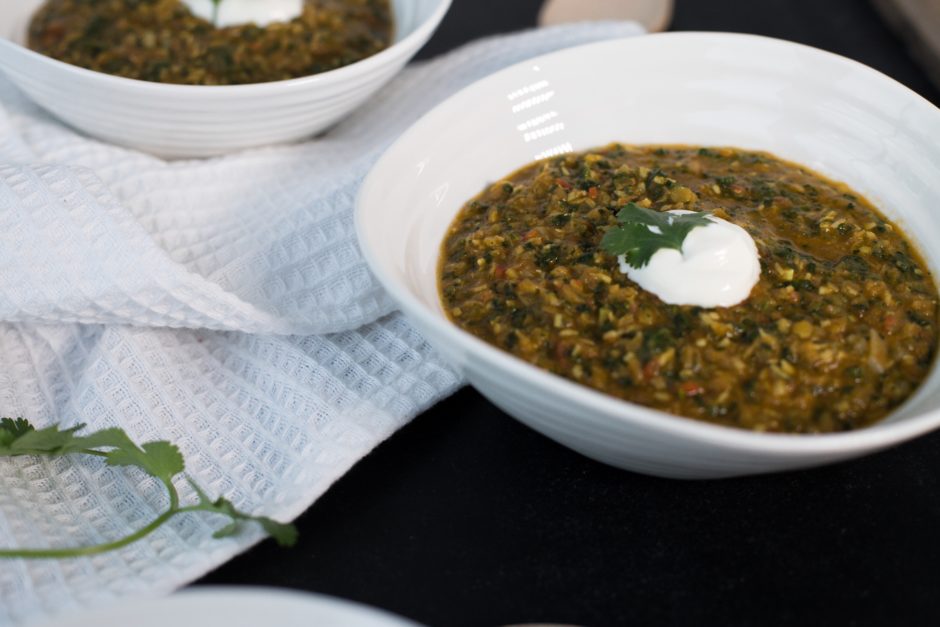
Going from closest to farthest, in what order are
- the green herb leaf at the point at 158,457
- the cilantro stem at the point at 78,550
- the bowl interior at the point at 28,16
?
the cilantro stem at the point at 78,550 < the green herb leaf at the point at 158,457 < the bowl interior at the point at 28,16

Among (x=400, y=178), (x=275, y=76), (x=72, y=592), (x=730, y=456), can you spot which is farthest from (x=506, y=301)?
(x=275, y=76)

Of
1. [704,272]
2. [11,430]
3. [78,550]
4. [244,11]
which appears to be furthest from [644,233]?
[244,11]

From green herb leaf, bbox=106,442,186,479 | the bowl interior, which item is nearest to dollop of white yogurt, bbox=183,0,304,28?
the bowl interior

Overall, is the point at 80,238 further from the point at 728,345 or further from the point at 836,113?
the point at 836,113

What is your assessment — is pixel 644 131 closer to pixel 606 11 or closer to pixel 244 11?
pixel 606 11

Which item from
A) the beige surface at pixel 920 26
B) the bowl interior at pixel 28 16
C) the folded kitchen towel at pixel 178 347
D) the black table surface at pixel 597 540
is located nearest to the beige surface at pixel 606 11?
the bowl interior at pixel 28 16

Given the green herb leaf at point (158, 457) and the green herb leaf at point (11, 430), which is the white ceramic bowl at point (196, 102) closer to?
the green herb leaf at point (11, 430)
